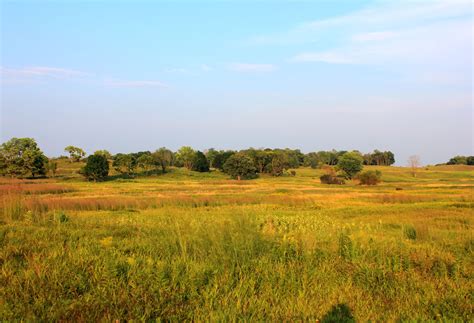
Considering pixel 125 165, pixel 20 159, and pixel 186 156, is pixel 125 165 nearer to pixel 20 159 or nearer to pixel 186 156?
pixel 20 159

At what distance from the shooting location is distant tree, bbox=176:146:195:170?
119 m

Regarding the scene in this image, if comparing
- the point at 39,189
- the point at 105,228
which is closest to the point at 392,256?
the point at 105,228

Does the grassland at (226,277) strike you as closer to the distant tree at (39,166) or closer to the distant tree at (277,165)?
the distant tree at (39,166)

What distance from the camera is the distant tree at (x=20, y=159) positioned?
7819 cm

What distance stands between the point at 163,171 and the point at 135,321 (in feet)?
324

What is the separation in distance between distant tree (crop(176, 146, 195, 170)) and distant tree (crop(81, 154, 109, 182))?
39.3 m

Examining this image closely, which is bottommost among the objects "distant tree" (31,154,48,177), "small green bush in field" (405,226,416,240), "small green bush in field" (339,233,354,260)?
"small green bush in field" (405,226,416,240)

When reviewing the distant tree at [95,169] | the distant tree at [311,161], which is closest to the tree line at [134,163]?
the distant tree at [95,169]

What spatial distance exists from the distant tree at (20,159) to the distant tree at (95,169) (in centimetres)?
1040

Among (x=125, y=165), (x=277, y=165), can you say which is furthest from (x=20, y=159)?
(x=277, y=165)

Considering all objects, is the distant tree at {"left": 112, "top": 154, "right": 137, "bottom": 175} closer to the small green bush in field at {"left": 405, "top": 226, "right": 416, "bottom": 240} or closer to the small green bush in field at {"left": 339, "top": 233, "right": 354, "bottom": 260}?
the small green bush in field at {"left": 405, "top": 226, "right": 416, "bottom": 240}

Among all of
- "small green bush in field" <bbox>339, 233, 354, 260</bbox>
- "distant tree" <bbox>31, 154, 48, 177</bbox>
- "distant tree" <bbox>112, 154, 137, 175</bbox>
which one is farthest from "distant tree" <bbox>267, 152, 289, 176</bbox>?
"small green bush in field" <bbox>339, 233, 354, 260</bbox>

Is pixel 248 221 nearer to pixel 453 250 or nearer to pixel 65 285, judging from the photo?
pixel 65 285

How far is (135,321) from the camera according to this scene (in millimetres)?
4777
